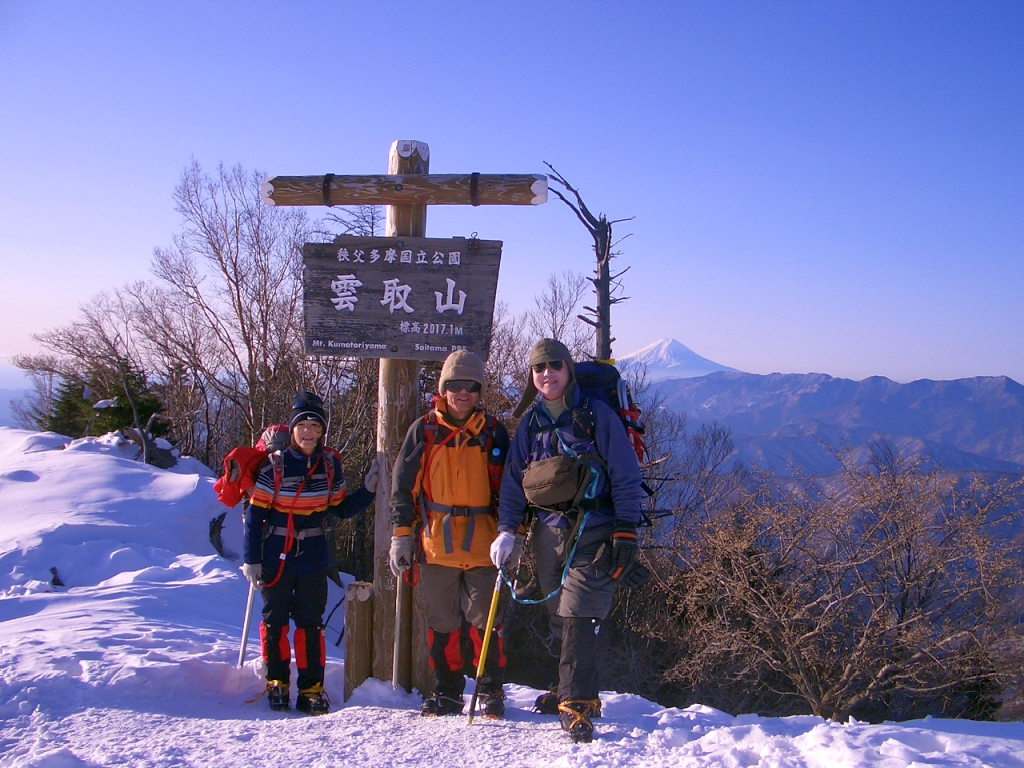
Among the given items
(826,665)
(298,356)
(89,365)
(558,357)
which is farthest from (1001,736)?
(89,365)

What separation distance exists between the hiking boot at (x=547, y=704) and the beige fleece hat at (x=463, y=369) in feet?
5.06

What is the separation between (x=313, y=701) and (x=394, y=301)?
2.15 metres

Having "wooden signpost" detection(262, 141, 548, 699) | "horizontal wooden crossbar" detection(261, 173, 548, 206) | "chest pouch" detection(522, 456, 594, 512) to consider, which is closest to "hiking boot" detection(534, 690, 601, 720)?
"wooden signpost" detection(262, 141, 548, 699)

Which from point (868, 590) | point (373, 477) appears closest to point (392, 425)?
point (373, 477)

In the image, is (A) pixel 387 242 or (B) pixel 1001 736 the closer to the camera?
(B) pixel 1001 736

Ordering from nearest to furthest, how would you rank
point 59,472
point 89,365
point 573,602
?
point 573,602, point 59,472, point 89,365

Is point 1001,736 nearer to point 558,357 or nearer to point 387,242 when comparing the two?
point 558,357

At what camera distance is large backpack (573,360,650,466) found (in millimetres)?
3480

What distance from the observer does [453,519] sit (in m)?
3.41

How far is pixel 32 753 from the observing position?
2.72 meters

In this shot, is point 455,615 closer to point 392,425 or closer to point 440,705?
point 440,705

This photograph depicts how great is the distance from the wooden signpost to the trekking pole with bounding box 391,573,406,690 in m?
0.02

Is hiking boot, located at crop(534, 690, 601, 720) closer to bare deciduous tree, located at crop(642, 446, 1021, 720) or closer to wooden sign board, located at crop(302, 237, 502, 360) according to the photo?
wooden sign board, located at crop(302, 237, 502, 360)

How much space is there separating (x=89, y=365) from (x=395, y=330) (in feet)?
84.9
